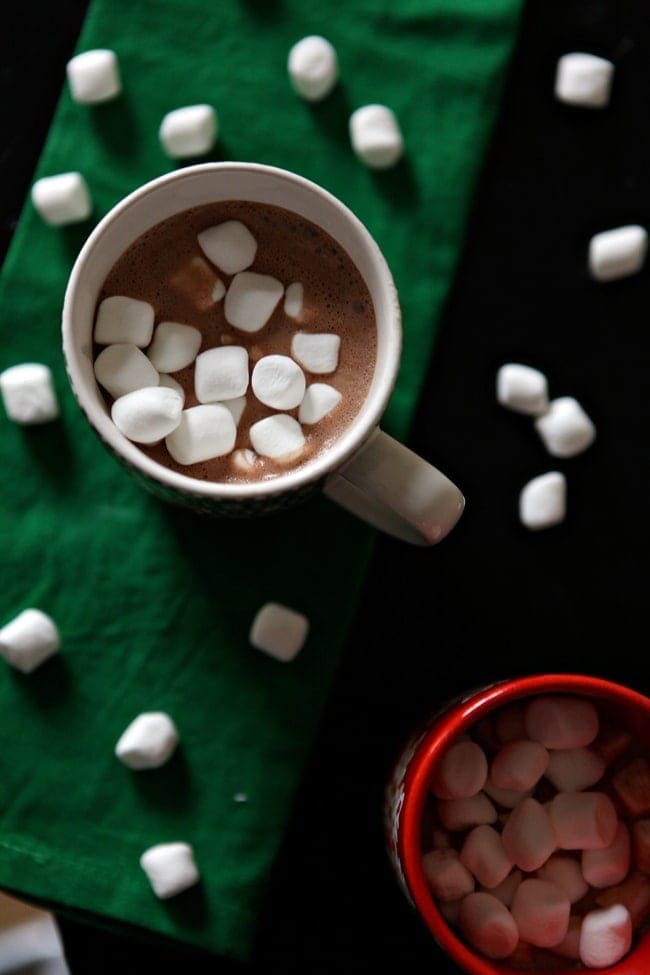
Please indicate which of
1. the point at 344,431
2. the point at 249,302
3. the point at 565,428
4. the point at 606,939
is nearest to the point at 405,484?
the point at 344,431

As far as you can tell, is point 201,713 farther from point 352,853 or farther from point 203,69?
point 203,69

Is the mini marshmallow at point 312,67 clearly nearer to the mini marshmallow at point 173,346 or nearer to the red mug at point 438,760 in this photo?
the mini marshmallow at point 173,346

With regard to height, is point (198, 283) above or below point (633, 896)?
above

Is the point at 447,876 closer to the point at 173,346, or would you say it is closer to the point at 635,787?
the point at 635,787

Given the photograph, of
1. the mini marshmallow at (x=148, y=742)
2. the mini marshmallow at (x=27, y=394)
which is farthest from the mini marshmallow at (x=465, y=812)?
the mini marshmallow at (x=27, y=394)

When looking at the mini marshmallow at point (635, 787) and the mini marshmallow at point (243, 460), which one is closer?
the mini marshmallow at point (243, 460)

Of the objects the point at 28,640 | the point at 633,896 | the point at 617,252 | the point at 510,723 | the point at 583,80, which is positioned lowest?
the point at 633,896
